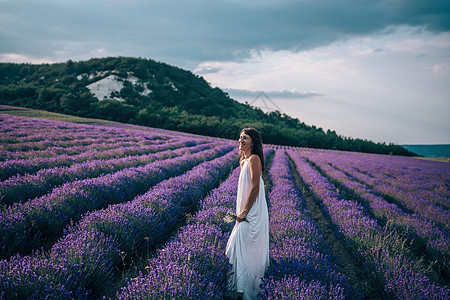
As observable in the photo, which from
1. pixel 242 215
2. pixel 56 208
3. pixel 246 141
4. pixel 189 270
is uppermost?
pixel 246 141

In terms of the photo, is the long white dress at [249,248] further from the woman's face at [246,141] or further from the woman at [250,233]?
the woman's face at [246,141]

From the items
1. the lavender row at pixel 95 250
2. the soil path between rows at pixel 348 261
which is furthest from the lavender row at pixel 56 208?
the soil path between rows at pixel 348 261

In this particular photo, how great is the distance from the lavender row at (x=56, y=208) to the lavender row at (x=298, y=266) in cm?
260

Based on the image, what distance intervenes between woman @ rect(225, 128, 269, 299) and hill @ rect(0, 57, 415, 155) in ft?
93.6

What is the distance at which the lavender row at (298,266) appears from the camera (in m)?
1.76

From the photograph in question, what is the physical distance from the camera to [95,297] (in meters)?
2.05

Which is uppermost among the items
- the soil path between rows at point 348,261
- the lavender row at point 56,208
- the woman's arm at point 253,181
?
the woman's arm at point 253,181

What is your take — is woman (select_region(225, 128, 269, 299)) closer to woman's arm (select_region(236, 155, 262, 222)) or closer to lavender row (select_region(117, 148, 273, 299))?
woman's arm (select_region(236, 155, 262, 222))

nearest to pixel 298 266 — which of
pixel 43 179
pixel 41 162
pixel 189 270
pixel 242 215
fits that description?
pixel 242 215

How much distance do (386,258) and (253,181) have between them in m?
1.98

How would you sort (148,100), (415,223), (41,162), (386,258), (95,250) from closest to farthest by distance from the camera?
(95,250)
(386,258)
(415,223)
(41,162)
(148,100)

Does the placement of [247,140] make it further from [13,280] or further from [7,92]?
[7,92]

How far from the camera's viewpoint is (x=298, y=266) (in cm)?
214

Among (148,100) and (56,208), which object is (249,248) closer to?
(56,208)
